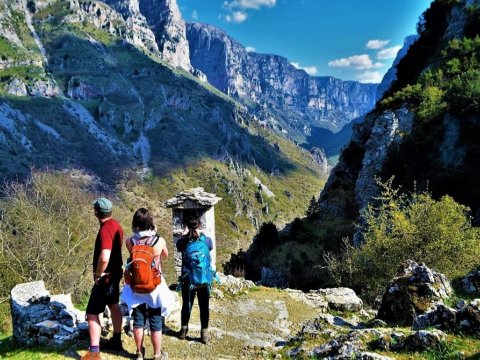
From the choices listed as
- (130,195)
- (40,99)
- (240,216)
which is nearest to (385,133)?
(130,195)

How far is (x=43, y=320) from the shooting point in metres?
6.91

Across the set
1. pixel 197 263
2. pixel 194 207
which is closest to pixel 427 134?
pixel 194 207

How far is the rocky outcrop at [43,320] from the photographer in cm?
661

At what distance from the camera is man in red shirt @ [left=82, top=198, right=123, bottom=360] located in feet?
18.7

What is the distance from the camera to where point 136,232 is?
594 centimetres

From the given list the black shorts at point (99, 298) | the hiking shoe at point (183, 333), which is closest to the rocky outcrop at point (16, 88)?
the hiking shoe at point (183, 333)

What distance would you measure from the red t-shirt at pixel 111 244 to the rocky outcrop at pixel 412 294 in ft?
19.3

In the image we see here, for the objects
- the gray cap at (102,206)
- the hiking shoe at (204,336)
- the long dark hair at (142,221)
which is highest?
the gray cap at (102,206)

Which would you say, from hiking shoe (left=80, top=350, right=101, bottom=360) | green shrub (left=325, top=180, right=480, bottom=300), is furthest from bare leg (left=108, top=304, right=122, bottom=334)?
green shrub (left=325, top=180, right=480, bottom=300)

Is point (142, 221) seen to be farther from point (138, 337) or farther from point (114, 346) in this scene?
point (114, 346)

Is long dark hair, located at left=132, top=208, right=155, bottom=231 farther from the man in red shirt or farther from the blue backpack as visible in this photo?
the blue backpack

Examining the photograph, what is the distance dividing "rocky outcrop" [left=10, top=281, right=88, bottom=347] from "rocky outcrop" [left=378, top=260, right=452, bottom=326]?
6.40 metres

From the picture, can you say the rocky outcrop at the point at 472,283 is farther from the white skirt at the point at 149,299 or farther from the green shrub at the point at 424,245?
the white skirt at the point at 149,299

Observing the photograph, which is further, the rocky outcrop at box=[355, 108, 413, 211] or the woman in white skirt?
the rocky outcrop at box=[355, 108, 413, 211]
